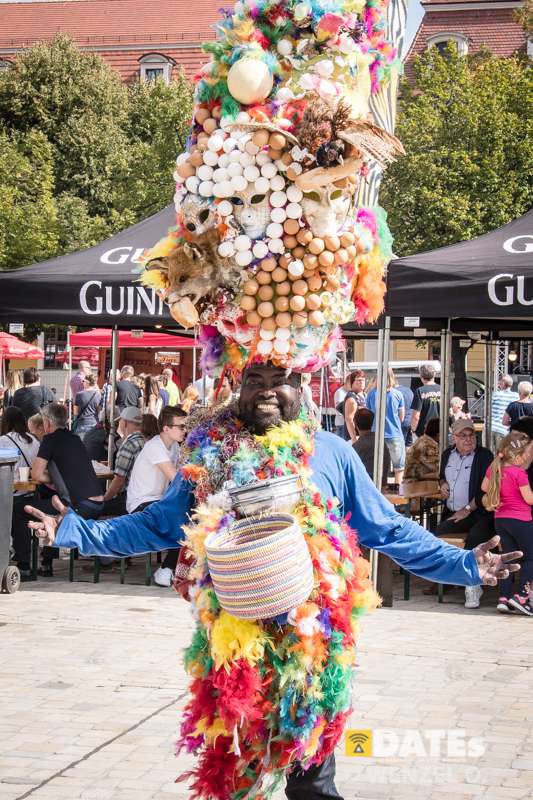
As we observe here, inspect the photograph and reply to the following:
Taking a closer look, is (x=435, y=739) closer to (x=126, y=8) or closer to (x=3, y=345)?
(x=3, y=345)

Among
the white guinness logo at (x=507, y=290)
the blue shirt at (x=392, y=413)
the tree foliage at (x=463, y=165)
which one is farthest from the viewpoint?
the tree foliage at (x=463, y=165)

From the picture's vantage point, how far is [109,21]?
4934cm

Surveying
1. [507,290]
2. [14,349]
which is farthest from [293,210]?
[14,349]

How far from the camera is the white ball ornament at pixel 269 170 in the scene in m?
3.54

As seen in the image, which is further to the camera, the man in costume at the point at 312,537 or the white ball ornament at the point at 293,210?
the white ball ornament at the point at 293,210

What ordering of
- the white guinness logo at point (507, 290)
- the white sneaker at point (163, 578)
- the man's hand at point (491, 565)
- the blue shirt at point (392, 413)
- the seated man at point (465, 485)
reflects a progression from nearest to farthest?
the man's hand at point (491, 565), the white guinness logo at point (507, 290), the seated man at point (465, 485), the white sneaker at point (163, 578), the blue shirt at point (392, 413)

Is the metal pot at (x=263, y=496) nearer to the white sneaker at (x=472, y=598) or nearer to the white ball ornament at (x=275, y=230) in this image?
the white ball ornament at (x=275, y=230)

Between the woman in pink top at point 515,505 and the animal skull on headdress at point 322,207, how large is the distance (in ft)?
16.5

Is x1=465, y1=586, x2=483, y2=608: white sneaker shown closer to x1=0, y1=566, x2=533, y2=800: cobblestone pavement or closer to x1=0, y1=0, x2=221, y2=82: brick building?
x1=0, y1=566, x2=533, y2=800: cobblestone pavement

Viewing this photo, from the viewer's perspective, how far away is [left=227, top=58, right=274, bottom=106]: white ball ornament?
11.8 ft

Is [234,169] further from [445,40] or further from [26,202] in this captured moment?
[445,40]

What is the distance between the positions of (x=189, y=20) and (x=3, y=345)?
99.9ft

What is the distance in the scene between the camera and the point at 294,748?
3277 millimetres

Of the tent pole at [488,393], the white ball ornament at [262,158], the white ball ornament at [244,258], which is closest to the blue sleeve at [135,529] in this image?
the white ball ornament at [244,258]
